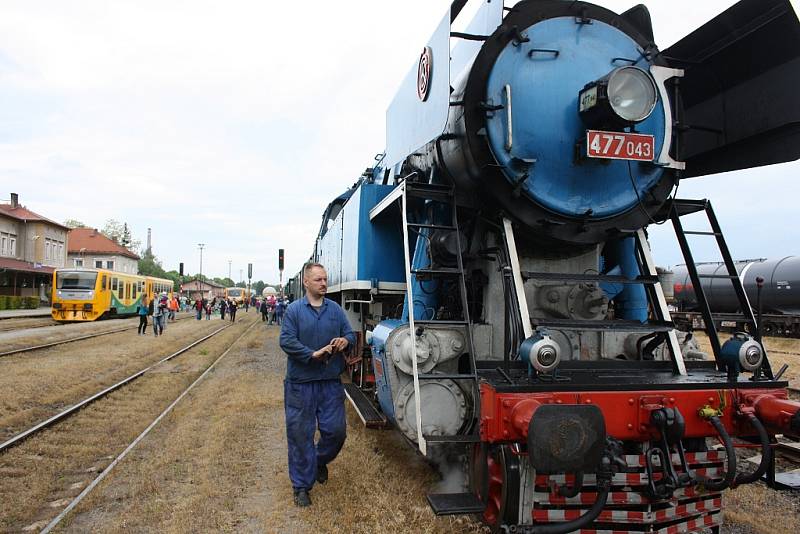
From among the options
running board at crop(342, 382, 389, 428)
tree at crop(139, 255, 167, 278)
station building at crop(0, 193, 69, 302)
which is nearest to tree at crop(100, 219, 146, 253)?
Answer: tree at crop(139, 255, 167, 278)

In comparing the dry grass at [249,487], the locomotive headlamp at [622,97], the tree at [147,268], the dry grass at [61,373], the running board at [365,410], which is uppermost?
the tree at [147,268]

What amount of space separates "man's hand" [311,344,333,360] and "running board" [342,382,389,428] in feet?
3.19

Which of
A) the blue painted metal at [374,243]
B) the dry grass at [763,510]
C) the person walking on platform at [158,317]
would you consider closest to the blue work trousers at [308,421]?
the blue painted metal at [374,243]

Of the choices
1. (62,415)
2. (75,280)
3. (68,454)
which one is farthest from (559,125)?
(75,280)

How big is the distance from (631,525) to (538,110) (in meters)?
2.60

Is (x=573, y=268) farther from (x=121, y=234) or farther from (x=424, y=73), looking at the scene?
(x=121, y=234)

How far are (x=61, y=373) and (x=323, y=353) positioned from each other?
327 inches

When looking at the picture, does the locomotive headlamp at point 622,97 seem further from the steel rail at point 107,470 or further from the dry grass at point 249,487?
the steel rail at point 107,470

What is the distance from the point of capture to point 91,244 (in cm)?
6919

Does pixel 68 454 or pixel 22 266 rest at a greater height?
pixel 22 266

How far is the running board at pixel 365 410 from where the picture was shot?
5.09 meters

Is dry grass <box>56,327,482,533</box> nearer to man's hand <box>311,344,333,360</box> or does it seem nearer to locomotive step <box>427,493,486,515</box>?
locomotive step <box>427,493,486,515</box>

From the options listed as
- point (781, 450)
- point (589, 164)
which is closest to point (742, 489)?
point (781, 450)

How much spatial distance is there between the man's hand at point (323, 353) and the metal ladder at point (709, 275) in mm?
2512
